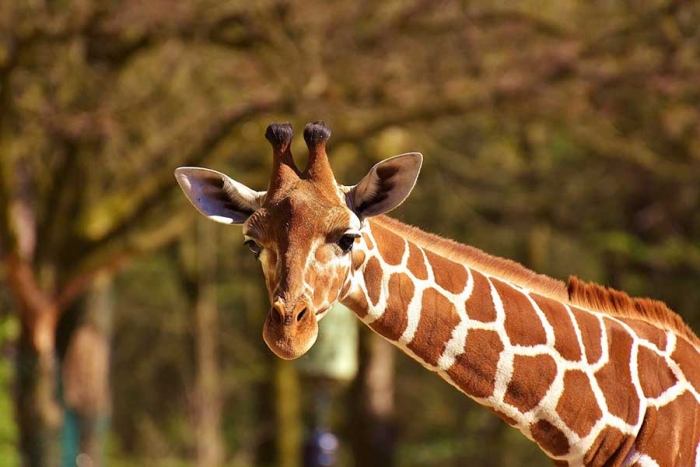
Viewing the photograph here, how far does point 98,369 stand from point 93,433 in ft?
4.55

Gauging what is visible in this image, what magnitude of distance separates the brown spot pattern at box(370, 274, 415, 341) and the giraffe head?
25 cm

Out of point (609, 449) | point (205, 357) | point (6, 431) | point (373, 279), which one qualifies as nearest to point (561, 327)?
point (609, 449)

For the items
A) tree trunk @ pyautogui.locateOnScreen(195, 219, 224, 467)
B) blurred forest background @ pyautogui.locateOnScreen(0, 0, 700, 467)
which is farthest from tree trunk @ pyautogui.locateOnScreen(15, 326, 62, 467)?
tree trunk @ pyautogui.locateOnScreen(195, 219, 224, 467)

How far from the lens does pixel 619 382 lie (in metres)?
6.36

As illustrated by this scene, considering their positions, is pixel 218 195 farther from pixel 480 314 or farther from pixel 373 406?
pixel 373 406

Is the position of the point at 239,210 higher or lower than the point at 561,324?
higher

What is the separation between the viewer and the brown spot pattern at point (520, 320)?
20.5 feet

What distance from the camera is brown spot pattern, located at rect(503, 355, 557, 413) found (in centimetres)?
618

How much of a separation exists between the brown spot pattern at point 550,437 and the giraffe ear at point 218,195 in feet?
5.40

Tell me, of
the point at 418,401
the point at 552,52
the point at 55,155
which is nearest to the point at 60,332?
the point at 55,155

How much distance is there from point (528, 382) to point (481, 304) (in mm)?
413

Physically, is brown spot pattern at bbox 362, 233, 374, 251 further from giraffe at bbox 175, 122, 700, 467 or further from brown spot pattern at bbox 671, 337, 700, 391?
brown spot pattern at bbox 671, 337, 700, 391

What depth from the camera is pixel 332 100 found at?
14.4 metres

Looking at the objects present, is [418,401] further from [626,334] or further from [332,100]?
[626,334]
